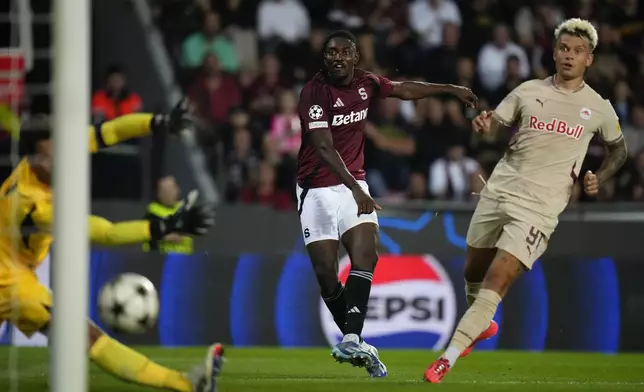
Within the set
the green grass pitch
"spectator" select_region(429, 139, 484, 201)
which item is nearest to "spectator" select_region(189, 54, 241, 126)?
"spectator" select_region(429, 139, 484, 201)

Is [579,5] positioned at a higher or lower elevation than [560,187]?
higher

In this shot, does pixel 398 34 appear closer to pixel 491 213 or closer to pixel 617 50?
pixel 617 50

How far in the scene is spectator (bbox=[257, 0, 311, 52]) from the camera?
16141 millimetres

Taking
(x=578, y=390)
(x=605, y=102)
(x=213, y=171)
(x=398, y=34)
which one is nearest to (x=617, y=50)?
(x=398, y=34)

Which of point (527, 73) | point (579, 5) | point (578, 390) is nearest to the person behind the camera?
point (578, 390)

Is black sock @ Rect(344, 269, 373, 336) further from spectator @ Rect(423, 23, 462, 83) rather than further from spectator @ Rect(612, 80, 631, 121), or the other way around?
spectator @ Rect(612, 80, 631, 121)

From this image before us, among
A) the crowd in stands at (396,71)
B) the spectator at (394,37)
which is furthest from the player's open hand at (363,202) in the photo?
the spectator at (394,37)

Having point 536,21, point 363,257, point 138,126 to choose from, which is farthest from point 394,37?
point 138,126

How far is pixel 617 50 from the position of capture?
16.6 metres

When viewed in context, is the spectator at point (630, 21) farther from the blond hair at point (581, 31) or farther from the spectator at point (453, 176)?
the blond hair at point (581, 31)

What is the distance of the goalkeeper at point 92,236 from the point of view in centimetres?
617

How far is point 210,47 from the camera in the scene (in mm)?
15734

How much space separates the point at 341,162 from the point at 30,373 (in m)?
2.80

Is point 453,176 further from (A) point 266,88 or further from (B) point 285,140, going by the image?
(A) point 266,88
